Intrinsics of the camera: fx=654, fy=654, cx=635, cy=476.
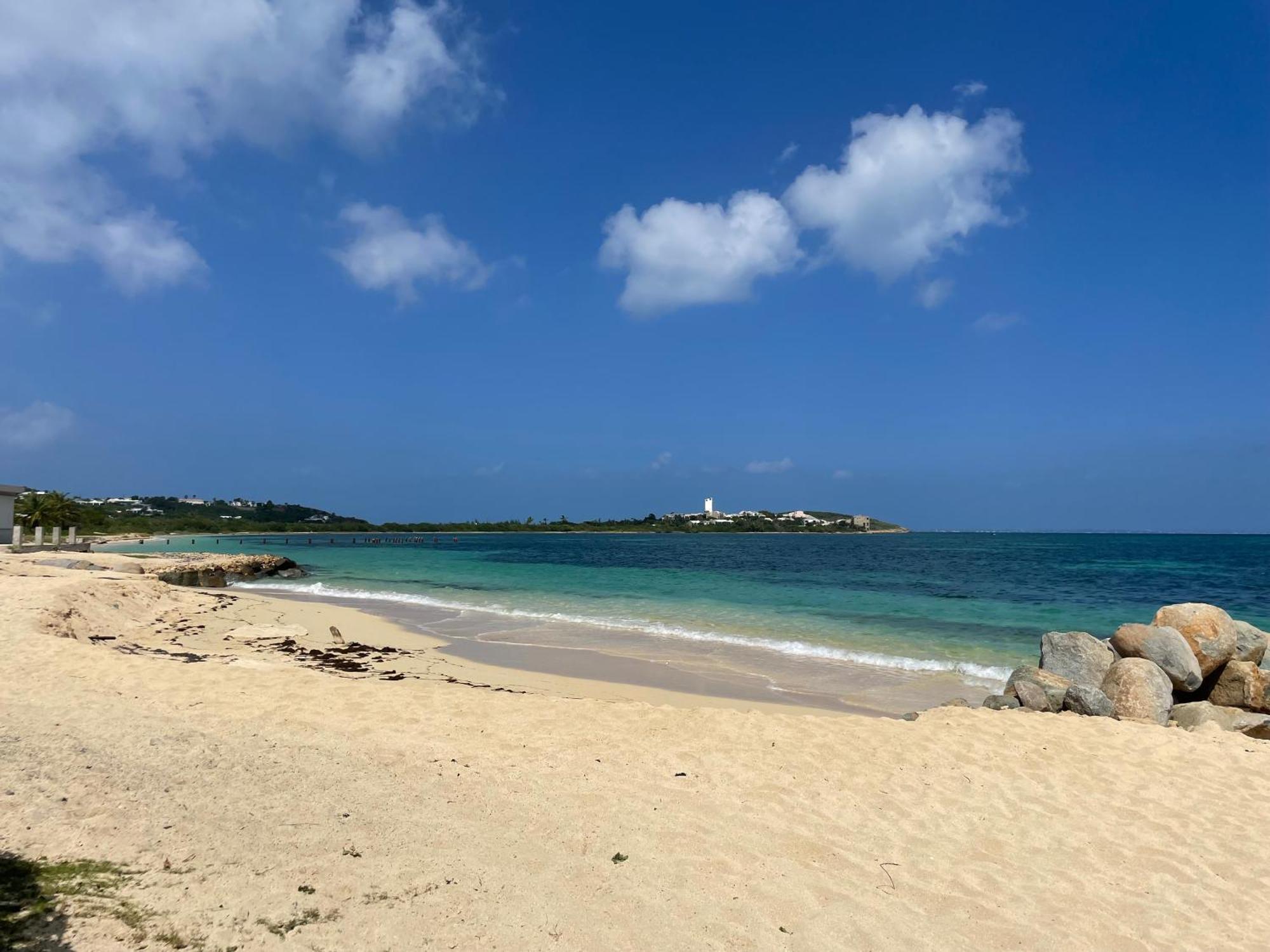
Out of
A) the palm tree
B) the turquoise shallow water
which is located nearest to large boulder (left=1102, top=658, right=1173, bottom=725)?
the turquoise shallow water

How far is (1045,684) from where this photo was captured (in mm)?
9688

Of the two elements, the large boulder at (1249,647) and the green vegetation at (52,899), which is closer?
the green vegetation at (52,899)

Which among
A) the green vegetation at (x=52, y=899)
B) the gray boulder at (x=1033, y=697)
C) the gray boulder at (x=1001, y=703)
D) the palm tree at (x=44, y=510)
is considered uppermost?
the palm tree at (x=44, y=510)

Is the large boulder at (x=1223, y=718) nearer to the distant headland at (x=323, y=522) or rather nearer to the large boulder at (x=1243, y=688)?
the large boulder at (x=1243, y=688)

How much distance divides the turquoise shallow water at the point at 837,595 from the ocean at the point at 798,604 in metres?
0.12

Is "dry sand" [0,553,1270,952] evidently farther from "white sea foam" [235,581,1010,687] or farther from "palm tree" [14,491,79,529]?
"palm tree" [14,491,79,529]

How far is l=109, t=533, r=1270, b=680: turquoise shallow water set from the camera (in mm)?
16859

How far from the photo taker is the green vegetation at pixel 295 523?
9988 centimetres

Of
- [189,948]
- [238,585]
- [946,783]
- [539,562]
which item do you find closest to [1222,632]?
[946,783]

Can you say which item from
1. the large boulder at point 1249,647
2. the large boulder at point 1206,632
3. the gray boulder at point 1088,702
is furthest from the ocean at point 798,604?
the large boulder at point 1249,647

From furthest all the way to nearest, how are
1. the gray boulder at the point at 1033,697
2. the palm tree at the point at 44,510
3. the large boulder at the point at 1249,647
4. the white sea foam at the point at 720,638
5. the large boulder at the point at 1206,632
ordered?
the palm tree at the point at 44,510
the white sea foam at the point at 720,638
the large boulder at the point at 1249,647
the large boulder at the point at 1206,632
the gray boulder at the point at 1033,697

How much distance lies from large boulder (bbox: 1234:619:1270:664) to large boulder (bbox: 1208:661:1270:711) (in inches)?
12.3

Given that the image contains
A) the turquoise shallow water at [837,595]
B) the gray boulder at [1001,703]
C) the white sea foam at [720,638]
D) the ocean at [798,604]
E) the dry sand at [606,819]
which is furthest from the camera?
the turquoise shallow water at [837,595]

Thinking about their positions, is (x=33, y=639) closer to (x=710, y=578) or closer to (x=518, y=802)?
(x=518, y=802)
